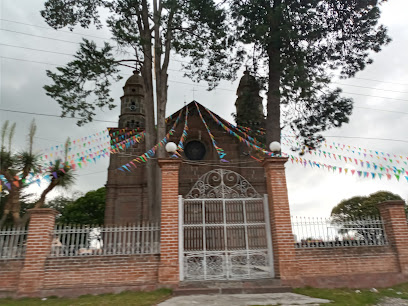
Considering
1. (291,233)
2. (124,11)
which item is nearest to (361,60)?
(291,233)

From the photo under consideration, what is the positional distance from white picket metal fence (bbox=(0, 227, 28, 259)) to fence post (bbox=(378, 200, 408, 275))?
8.69m

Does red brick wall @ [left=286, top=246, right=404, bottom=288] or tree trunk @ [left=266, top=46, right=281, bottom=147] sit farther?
tree trunk @ [left=266, top=46, right=281, bottom=147]

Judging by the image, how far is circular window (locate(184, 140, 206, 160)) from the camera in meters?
15.8

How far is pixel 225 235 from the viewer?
674 centimetres

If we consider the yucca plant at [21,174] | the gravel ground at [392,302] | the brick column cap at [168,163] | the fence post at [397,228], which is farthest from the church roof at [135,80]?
the gravel ground at [392,302]

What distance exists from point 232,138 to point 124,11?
328 inches

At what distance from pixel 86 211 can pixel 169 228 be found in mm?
24699

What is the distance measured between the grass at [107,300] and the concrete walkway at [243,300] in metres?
0.34

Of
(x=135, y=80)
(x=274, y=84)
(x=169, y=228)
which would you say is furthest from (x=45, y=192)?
(x=135, y=80)

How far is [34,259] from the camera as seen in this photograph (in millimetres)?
6082

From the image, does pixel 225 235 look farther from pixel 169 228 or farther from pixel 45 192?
pixel 45 192

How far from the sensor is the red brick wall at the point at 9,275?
5.95 m

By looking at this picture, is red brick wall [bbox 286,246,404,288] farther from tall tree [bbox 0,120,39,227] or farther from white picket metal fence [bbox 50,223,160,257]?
tall tree [bbox 0,120,39,227]

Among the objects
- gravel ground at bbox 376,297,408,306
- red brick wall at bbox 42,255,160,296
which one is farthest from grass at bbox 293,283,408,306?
red brick wall at bbox 42,255,160,296
